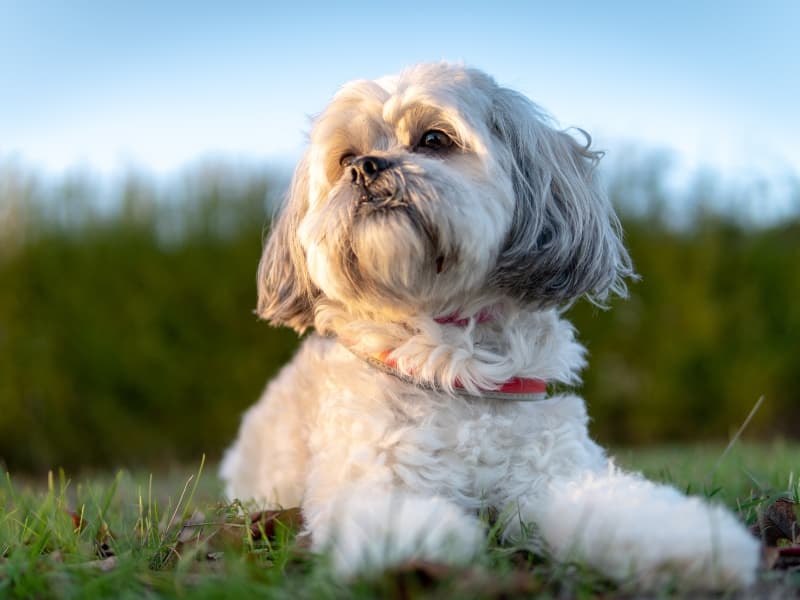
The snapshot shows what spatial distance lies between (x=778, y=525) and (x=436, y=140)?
68.1 inches

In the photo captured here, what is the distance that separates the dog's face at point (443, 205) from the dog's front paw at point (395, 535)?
812 mm

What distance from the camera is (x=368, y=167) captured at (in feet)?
9.23

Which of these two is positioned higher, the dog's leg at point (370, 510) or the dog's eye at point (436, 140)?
the dog's eye at point (436, 140)

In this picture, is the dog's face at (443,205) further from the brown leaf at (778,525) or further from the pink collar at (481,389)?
the brown leaf at (778,525)

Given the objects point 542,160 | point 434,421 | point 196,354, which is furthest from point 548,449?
point 196,354

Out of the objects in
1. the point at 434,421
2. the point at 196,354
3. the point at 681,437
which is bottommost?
the point at 681,437

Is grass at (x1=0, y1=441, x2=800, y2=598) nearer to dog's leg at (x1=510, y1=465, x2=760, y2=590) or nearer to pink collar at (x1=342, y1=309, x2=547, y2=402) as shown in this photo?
dog's leg at (x1=510, y1=465, x2=760, y2=590)

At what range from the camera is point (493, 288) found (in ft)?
9.87

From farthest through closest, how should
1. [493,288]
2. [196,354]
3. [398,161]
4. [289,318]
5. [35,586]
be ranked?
[196,354] < [289,318] < [493,288] < [398,161] < [35,586]

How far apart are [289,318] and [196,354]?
6083mm

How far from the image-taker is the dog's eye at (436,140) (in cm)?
306

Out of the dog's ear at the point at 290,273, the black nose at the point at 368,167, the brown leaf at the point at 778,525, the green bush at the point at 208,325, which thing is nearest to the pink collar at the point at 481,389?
the dog's ear at the point at 290,273

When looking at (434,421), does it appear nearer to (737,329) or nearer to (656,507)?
(656,507)

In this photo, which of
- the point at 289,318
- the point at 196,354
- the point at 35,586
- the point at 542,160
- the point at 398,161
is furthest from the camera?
the point at 196,354
